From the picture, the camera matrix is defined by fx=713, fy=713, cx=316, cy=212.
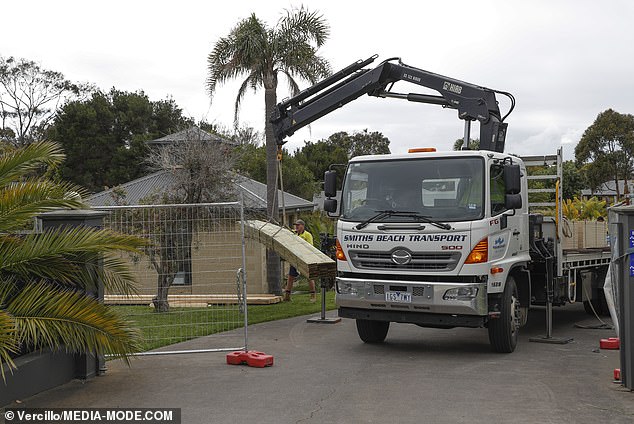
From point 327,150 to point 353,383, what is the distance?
1989 inches

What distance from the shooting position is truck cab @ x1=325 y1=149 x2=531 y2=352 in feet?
31.6

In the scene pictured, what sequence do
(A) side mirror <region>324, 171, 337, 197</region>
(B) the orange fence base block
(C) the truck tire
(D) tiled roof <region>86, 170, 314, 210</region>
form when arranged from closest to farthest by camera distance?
Result: (B) the orange fence base block
(A) side mirror <region>324, 171, 337, 197</region>
(C) the truck tire
(D) tiled roof <region>86, 170, 314, 210</region>

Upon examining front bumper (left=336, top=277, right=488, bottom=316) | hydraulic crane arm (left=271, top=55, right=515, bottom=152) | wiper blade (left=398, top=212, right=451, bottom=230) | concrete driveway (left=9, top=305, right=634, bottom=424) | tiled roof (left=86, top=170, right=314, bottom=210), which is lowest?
concrete driveway (left=9, top=305, right=634, bottom=424)

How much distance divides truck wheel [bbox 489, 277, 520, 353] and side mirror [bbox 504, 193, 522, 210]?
1047mm

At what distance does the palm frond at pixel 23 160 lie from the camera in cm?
736

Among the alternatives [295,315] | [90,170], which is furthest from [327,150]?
[295,315]

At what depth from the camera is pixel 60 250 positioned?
7.32 metres

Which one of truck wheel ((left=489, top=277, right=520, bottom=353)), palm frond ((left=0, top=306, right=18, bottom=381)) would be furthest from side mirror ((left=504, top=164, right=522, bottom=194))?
palm frond ((left=0, top=306, right=18, bottom=381))

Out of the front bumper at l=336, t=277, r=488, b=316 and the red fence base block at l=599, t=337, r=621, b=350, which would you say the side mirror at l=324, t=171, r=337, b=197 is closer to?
the front bumper at l=336, t=277, r=488, b=316

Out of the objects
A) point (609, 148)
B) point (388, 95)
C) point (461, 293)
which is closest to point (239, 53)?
point (388, 95)

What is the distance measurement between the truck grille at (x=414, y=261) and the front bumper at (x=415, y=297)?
20 cm

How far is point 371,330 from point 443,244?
226 cm

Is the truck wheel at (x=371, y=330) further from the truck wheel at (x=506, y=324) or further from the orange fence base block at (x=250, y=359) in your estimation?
the orange fence base block at (x=250, y=359)

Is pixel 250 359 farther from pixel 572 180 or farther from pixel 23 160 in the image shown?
pixel 572 180
